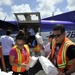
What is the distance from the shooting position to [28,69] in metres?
4.11

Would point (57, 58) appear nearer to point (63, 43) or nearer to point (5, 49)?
point (63, 43)

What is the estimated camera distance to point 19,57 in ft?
13.5

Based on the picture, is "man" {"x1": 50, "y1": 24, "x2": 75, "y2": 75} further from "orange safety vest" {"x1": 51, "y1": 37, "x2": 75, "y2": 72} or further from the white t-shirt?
the white t-shirt

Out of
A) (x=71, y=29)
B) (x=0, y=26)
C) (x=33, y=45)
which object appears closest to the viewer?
(x=33, y=45)

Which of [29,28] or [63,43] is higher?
[63,43]

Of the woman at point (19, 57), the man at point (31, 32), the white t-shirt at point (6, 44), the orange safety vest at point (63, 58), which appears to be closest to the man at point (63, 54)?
the orange safety vest at point (63, 58)

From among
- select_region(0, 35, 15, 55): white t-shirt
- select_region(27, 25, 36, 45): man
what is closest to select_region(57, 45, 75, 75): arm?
select_region(0, 35, 15, 55): white t-shirt

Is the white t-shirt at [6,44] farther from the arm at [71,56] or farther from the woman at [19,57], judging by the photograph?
the arm at [71,56]

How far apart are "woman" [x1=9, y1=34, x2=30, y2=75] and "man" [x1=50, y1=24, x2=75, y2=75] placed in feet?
2.73

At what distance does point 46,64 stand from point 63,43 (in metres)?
0.34

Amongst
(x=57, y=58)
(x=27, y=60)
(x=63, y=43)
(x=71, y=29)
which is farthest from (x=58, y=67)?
(x=71, y=29)

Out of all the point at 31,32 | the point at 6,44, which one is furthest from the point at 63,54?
the point at 31,32

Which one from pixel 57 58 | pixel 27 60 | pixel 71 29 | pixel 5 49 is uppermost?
pixel 57 58

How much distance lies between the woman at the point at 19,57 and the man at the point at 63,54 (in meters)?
0.83
